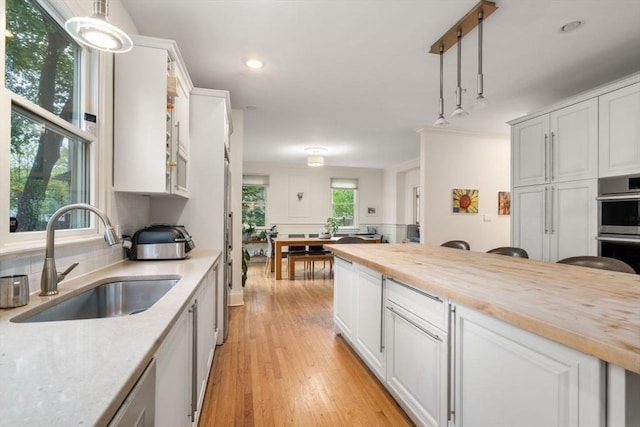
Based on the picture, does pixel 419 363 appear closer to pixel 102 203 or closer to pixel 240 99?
pixel 102 203

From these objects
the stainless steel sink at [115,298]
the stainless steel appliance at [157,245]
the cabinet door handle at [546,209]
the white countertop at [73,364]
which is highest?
the cabinet door handle at [546,209]

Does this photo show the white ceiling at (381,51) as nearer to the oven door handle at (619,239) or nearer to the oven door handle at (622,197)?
the oven door handle at (622,197)

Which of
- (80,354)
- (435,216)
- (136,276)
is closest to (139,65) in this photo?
(136,276)

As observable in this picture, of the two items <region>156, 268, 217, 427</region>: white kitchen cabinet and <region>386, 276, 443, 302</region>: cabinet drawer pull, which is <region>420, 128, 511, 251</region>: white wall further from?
<region>156, 268, 217, 427</region>: white kitchen cabinet

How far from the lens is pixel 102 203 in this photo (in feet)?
5.90

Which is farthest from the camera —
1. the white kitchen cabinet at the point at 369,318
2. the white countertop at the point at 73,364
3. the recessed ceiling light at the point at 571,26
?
the recessed ceiling light at the point at 571,26

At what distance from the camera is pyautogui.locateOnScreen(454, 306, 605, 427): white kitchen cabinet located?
2.71ft

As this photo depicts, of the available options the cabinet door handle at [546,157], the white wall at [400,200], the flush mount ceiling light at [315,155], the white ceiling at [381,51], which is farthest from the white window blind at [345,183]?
the cabinet door handle at [546,157]

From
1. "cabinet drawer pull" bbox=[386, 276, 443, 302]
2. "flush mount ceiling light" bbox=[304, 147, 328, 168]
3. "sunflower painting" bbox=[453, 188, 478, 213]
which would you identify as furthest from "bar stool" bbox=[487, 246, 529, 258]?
"flush mount ceiling light" bbox=[304, 147, 328, 168]

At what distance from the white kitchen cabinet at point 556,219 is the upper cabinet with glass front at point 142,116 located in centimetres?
370

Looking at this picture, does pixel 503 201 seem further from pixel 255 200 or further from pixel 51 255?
pixel 51 255

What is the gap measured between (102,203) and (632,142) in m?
4.04

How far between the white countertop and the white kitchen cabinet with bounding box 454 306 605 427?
3.58 ft

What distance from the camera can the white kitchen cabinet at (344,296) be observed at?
8.45ft
